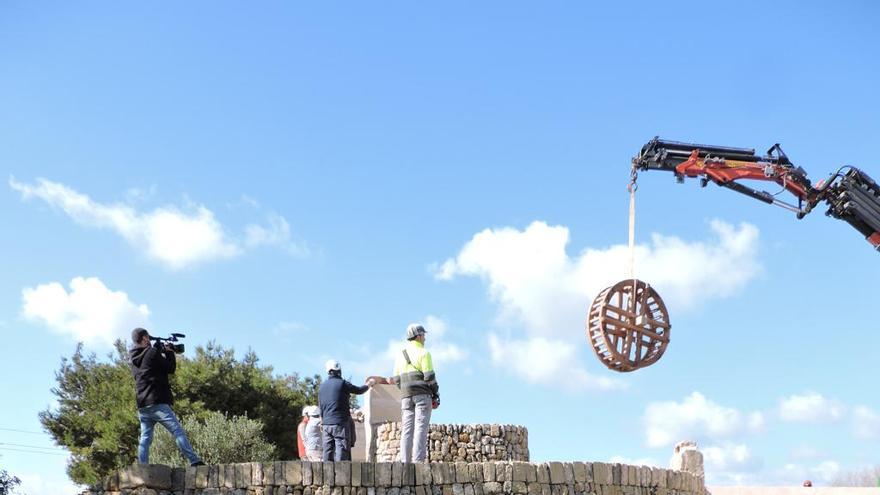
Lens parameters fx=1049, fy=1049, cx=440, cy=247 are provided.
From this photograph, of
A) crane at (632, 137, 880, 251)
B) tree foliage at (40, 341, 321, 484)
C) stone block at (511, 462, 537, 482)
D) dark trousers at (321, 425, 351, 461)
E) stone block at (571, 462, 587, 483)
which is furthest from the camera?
tree foliage at (40, 341, 321, 484)

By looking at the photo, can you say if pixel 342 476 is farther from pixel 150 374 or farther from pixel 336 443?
pixel 150 374

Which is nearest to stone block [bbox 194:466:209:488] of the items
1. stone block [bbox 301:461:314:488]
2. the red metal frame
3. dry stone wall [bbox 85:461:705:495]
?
dry stone wall [bbox 85:461:705:495]

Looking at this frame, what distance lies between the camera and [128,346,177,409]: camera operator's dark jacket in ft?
42.6

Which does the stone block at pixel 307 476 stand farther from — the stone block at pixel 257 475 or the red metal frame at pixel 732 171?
the red metal frame at pixel 732 171

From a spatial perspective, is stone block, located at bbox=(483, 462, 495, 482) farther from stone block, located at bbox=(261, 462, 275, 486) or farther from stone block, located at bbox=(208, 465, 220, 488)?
stone block, located at bbox=(208, 465, 220, 488)

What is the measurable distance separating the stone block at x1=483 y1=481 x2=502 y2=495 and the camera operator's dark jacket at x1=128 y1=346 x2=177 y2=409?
419cm

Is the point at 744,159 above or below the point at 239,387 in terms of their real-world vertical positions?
above

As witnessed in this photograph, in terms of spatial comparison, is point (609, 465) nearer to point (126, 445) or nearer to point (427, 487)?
point (427, 487)

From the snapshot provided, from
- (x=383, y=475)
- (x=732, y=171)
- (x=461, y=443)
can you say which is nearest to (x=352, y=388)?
(x=383, y=475)

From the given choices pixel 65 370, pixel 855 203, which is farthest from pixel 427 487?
pixel 65 370

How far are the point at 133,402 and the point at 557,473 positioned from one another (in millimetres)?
22089

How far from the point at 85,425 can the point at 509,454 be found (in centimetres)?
1759

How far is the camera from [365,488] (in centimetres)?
1288

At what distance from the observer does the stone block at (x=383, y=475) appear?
12969 millimetres
